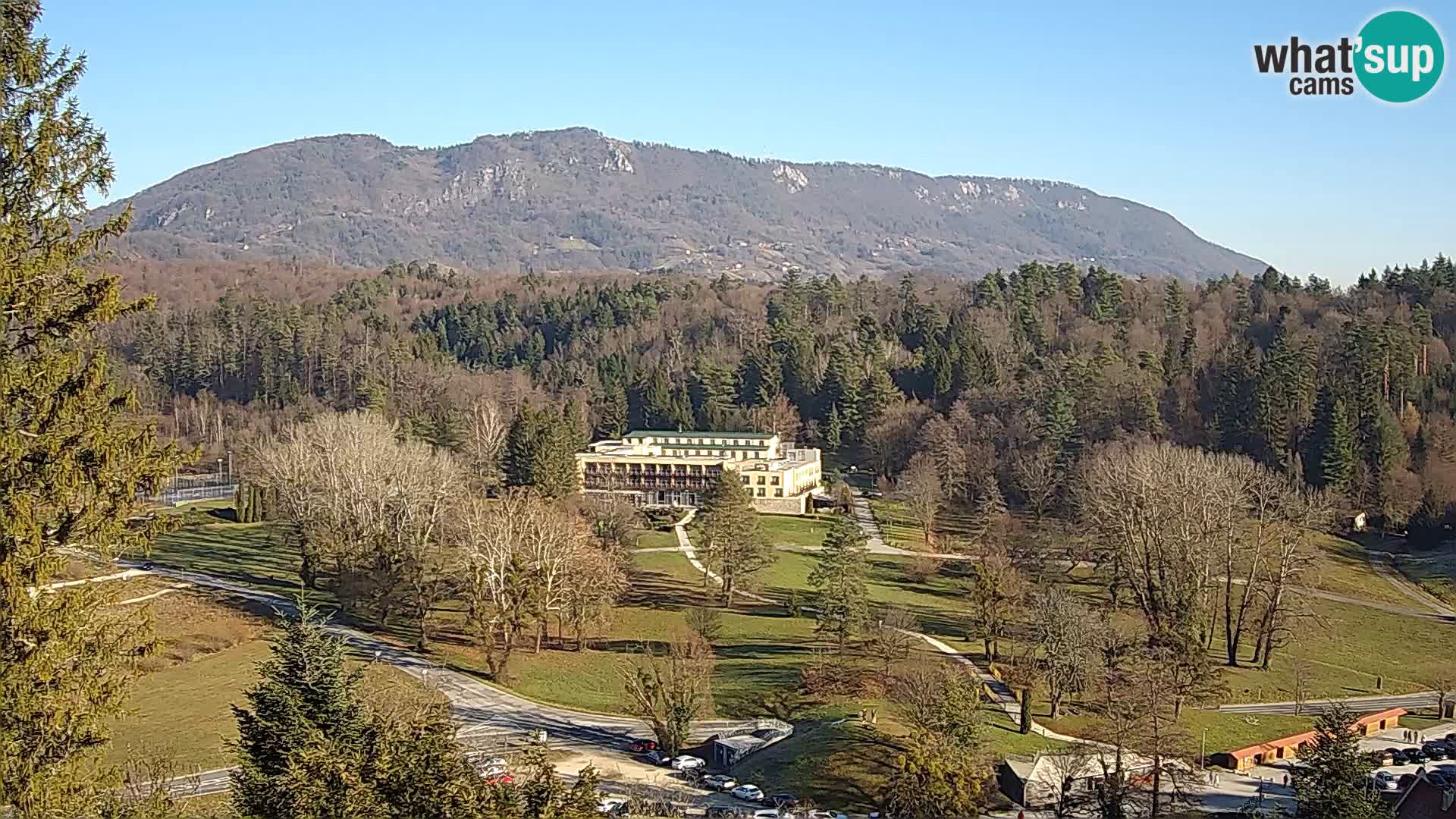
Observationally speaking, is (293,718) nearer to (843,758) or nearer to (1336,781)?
(843,758)

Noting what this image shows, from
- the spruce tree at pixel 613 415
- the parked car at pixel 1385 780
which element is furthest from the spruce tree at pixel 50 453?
the spruce tree at pixel 613 415

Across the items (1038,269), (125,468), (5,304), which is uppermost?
(1038,269)

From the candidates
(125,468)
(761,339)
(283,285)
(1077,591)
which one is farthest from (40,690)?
(283,285)

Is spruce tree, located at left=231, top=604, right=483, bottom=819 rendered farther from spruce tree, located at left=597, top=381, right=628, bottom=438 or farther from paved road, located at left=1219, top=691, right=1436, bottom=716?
spruce tree, located at left=597, top=381, right=628, bottom=438

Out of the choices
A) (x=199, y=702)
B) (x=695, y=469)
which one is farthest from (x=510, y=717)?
(x=695, y=469)

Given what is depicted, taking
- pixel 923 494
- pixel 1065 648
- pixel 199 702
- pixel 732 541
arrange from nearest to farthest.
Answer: pixel 199 702 → pixel 1065 648 → pixel 732 541 → pixel 923 494

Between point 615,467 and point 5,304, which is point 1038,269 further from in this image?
point 5,304

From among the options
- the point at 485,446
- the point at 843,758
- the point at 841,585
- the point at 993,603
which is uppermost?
the point at 485,446
